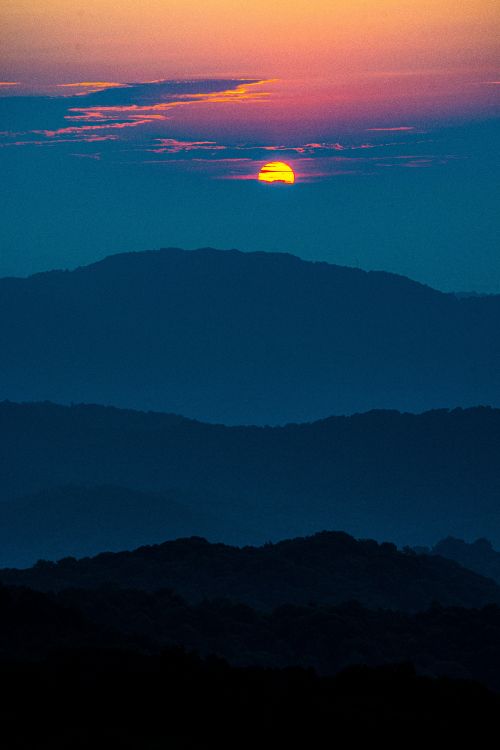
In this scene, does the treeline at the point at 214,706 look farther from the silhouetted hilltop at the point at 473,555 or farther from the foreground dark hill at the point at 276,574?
the silhouetted hilltop at the point at 473,555

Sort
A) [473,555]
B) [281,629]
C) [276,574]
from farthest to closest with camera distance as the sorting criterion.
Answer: [473,555], [276,574], [281,629]

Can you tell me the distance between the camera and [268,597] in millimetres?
49750

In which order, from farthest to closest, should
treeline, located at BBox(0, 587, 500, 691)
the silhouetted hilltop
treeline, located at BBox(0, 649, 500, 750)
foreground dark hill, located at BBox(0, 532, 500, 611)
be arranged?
1. the silhouetted hilltop
2. foreground dark hill, located at BBox(0, 532, 500, 611)
3. treeline, located at BBox(0, 587, 500, 691)
4. treeline, located at BBox(0, 649, 500, 750)

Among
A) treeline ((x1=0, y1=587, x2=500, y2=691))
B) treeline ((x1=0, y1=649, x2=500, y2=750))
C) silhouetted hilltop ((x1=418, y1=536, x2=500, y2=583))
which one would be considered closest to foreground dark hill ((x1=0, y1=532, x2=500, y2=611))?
treeline ((x1=0, y1=587, x2=500, y2=691))

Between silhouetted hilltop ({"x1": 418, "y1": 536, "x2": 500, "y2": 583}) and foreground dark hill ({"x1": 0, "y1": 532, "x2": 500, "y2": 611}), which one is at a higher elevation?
foreground dark hill ({"x1": 0, "y1": 532, "x2": 500, "y2": 611})

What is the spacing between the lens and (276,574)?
52.4 meters

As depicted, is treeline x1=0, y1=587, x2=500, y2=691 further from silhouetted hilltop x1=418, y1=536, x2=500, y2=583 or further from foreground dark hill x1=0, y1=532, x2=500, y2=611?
silhouetted hilltop x1=418, y1=536, x2=500, y2=583

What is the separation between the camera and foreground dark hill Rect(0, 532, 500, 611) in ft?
163

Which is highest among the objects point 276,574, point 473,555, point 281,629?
point 276,574

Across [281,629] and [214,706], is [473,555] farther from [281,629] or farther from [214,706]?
[214,706]

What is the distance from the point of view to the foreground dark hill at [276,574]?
49.7 metres

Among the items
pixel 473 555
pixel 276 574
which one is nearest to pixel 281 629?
pixel 276 574

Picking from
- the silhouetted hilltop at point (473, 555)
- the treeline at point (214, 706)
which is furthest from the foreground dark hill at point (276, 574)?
the silhouetted hilltop at point (473, 555)

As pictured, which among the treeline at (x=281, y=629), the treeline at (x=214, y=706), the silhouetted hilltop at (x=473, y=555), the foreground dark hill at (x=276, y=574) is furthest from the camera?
the silhouetted hilltop at (x=473, y=555)
